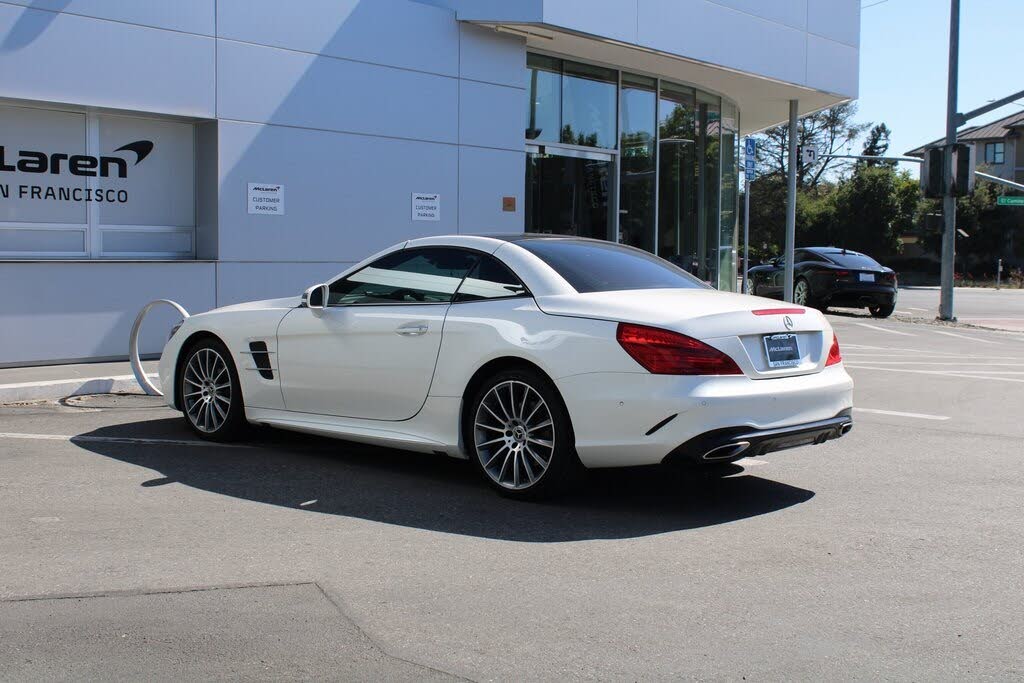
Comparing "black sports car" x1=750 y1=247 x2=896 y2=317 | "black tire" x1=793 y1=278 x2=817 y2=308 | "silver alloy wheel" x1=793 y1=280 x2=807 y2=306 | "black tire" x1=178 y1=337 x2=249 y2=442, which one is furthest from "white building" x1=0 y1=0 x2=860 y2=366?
"silver alloy wheel" x1=793 y1=280 x2=807 y2=306

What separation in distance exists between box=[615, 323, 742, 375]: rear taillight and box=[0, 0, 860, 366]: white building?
7.98m

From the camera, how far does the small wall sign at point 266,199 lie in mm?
12961

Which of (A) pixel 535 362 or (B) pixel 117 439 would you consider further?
(B) pixel 117 439

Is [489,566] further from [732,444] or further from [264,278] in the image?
[264,278]

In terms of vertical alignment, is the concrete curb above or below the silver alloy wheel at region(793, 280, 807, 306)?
below

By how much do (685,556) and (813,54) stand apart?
674 inches

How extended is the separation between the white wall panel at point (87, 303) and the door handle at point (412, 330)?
634cm

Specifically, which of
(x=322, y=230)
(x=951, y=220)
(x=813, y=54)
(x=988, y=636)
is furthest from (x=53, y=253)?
(x=951, y=220)

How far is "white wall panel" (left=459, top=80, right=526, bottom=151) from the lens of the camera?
15055 millimetres

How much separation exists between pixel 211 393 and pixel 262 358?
26.1 inches

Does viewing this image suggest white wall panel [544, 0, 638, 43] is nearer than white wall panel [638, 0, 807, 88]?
Yes

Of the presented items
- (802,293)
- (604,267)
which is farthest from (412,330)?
(802,293)

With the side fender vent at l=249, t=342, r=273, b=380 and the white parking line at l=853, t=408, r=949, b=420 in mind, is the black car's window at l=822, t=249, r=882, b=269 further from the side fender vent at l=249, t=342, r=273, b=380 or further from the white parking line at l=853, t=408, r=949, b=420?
the side fender vent at l=249, t=342, r=273, b=380

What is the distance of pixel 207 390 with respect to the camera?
305 inches
